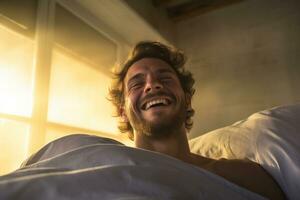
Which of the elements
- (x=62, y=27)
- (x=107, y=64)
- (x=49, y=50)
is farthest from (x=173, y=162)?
(x=107, y=64)

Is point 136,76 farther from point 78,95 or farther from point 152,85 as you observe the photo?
point 78,95

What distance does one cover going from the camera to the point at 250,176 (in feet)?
2.69

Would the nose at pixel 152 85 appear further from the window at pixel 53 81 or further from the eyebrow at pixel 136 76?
the window at pixel 53 81

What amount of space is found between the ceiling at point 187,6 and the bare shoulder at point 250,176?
1.39 m

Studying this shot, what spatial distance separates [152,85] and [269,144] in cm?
42

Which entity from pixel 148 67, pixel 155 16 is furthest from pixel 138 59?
pixel 155 16

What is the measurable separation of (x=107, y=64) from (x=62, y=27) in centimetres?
39

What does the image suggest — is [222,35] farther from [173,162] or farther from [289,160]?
[173,162]

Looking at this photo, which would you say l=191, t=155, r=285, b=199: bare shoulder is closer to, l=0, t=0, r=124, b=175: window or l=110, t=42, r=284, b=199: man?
l=110, t=42, r=284, b=199: man

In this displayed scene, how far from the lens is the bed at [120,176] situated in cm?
40

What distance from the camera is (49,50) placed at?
1.45 m

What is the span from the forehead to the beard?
0.17 m

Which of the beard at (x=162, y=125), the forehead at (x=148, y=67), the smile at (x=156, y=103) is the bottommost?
the beard at (x=162, y=125)

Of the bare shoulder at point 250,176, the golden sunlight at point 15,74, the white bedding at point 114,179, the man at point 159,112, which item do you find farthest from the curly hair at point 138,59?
the white bedding at point 114,179
